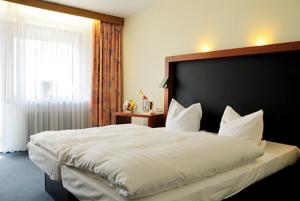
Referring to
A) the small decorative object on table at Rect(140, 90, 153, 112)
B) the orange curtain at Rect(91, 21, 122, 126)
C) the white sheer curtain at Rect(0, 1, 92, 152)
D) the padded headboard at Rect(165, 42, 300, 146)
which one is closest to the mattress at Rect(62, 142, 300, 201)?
the padded headboard at Rect(165, 42, 300, 146)

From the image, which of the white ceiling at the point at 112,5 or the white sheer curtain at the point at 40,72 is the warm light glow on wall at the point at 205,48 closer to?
the white ceiling at the point at 112,5

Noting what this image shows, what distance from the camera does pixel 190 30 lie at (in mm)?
3566

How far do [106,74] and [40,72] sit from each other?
1244 mm

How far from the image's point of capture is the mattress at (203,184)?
1413 mm

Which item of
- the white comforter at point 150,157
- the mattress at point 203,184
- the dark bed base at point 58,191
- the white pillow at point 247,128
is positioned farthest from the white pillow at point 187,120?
the dark bed base at point 58,191

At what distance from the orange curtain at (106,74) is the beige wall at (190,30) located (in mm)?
183

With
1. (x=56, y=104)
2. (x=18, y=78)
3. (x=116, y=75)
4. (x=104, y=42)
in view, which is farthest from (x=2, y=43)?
(x=116, y=75)

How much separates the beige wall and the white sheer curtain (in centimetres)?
94

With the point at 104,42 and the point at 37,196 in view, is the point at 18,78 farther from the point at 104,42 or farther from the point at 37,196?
the point at 37,196

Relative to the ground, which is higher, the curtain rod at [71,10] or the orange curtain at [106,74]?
the curtain rod at [71,10]

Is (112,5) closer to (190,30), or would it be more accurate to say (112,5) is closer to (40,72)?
(190,30)

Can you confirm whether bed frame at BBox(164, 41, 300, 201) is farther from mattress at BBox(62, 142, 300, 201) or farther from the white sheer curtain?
the white sheer curtain

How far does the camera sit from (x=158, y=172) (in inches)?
55.7

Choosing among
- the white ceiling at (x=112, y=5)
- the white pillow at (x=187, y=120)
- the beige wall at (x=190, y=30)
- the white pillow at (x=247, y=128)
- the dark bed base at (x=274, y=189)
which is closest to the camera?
the dark bed base at (x=274, y=189)
